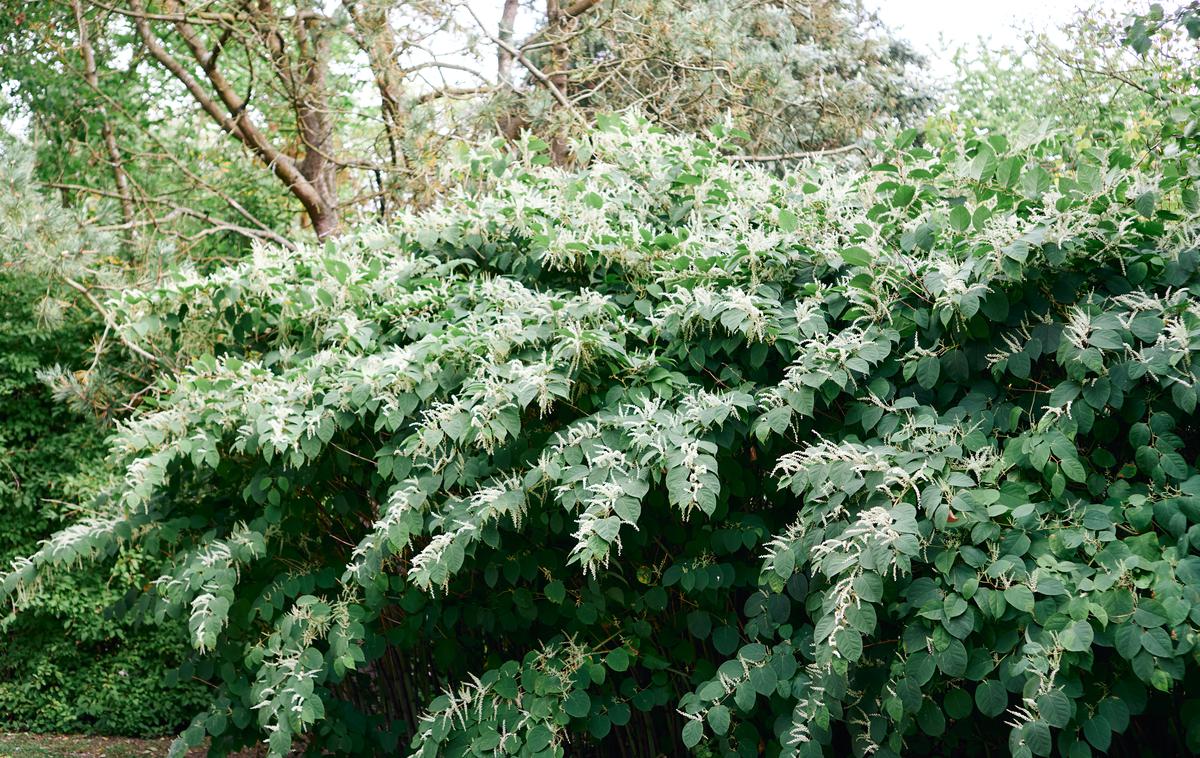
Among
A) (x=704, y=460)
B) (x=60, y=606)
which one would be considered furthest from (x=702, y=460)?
(x=60, y=606)

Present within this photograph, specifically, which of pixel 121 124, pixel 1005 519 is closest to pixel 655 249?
pixel 1005 519

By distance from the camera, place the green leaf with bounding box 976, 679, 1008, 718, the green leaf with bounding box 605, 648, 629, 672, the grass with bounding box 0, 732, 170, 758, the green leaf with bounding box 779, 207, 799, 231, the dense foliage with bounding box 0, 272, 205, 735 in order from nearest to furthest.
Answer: the green leaf with bounding box 976, 679, 1008, 718 < the green leaf with bounding box 605, 648, 629, 672 < the green leaf with bounding box 779, 207, 799, 231 < the grass with bounding box 0, 732, 170, 758 < the dense foliage with bounding box 0, 272, 205, 735

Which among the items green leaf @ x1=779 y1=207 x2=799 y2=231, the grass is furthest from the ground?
green leaf @ x1=779 y1=207 x2=799 y2=231

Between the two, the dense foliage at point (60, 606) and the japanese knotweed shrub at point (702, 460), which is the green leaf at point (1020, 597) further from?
the dense foliage at point (60, 606)

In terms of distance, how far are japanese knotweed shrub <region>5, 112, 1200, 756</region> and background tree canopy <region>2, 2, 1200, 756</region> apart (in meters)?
0.01

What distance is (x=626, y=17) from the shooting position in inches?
278

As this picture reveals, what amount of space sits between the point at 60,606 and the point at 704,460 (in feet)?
16.2

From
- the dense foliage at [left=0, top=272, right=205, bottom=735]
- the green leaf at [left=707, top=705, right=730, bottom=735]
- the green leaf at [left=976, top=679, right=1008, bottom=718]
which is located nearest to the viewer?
the green leaf at [left=976, top=679, right=1008, bottom=718]

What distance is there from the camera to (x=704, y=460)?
2619mm

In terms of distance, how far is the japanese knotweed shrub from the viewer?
7.61 feet

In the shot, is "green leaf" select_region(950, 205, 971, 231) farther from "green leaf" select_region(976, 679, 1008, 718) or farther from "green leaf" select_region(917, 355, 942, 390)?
"green leaf" select_region(976, 679, 1008, 718)

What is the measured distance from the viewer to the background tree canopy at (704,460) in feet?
7.63

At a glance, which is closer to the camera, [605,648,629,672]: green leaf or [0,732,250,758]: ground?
[605,648,629,672]: green leaf

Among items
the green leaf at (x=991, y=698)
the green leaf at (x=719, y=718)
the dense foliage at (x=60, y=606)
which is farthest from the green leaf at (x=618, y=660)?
the dense foliage at (x=60, y=606)
